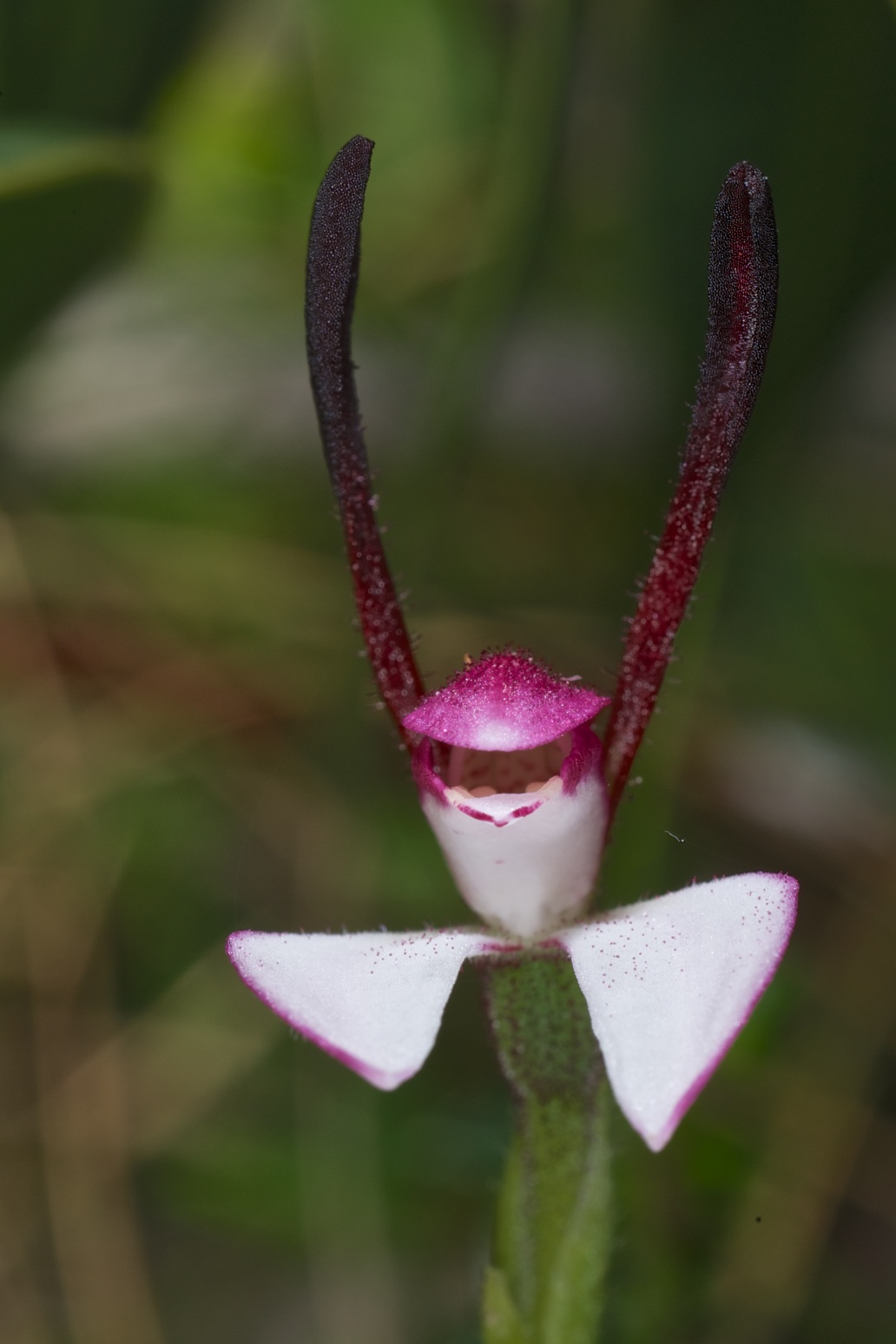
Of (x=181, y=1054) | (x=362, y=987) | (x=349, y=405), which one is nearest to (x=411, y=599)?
(x=181, y=1054)

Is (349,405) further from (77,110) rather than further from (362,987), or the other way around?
(77,110)

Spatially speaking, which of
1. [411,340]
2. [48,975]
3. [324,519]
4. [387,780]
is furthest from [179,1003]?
[411,340]

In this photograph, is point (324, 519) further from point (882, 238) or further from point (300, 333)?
point (882, 238)

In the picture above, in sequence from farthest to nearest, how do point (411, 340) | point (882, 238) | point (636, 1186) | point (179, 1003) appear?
point (411, 340) < point (179, 1003) < point (882, 238) < point (636, 1186)

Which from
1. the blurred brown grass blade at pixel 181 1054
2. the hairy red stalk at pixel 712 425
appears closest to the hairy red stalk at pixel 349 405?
the hairy red stalk at pixel 712 425

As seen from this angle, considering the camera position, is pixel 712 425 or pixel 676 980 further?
pixel 712 425

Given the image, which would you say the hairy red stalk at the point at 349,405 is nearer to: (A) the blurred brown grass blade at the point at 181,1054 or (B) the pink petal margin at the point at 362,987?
(B) the pink petal margin at the point at 362,987
